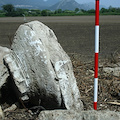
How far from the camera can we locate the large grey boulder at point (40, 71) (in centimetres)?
305

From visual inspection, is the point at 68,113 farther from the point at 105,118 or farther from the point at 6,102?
the point at 6,102

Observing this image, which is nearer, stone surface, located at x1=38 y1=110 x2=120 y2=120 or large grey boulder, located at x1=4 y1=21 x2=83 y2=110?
stone surface, located at x1=38 y1=110 x2=120 y2=120

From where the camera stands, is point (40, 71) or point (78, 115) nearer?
point (78, 115)

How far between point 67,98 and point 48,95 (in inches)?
11.6

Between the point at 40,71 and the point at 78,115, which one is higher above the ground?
the point at 40,71

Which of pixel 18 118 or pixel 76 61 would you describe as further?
pixel 76 61

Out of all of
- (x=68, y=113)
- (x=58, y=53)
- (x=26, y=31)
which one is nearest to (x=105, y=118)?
(x=68, y=113)

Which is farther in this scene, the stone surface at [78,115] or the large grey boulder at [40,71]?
the large grey boulder at [40,71]

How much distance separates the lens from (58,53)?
10.8 feet

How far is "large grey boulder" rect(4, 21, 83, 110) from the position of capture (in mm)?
3047

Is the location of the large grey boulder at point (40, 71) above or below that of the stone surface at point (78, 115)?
above

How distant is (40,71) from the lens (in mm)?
3059

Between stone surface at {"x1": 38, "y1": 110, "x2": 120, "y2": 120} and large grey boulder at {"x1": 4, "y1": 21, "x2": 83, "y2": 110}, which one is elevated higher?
large grey boulder at {"x1": 4, "y1": 21, "x2": 83, "y2": 110}

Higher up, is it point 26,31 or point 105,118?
point 26,31
